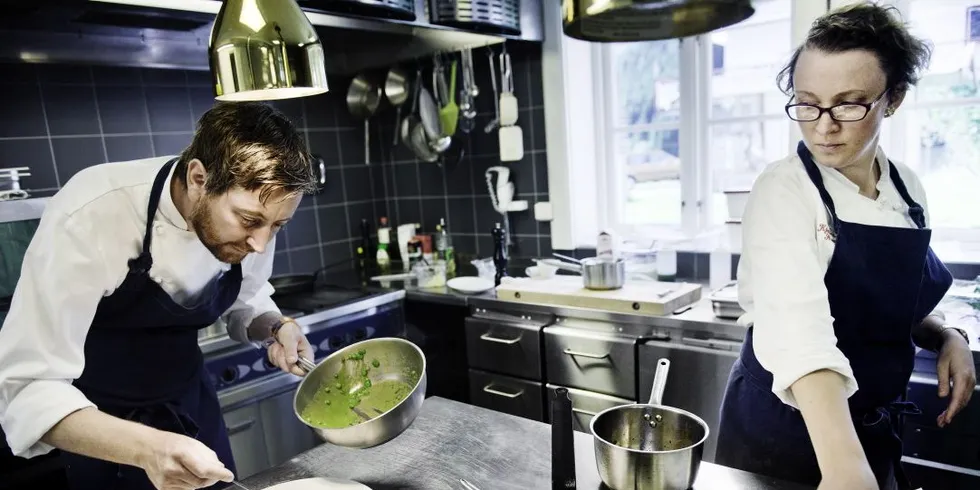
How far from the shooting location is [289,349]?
133cm

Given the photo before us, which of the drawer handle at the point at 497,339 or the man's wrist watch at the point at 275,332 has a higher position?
the man's wrist watch at the point at 275,332

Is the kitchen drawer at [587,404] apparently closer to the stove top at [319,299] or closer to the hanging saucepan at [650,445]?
the stove top at [319,299]

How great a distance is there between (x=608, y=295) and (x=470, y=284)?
644 millimetres

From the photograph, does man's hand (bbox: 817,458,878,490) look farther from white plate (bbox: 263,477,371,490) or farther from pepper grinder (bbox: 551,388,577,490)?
white plate (bbox: 263,477,371,490)

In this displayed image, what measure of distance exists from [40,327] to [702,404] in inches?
65.9

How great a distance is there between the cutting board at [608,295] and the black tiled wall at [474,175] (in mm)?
528

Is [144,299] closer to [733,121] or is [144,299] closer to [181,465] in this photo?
[181,465]

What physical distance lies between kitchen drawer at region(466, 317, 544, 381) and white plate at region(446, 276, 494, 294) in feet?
0.43

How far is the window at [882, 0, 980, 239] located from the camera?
204 cm

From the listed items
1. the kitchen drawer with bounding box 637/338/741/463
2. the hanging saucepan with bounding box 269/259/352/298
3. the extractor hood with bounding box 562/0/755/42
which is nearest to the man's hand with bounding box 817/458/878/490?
the extractor hood with bounding box 562/0/755/42

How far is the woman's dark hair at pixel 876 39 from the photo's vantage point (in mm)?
956

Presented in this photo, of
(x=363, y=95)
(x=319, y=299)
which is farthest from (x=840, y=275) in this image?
(x=363, y=95)

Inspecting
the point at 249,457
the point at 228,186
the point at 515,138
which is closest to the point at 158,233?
the point at 228,186

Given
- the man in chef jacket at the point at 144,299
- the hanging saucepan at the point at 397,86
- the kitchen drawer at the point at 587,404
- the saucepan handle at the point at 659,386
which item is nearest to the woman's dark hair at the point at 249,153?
the man in chef jacket at the point at 144,299
